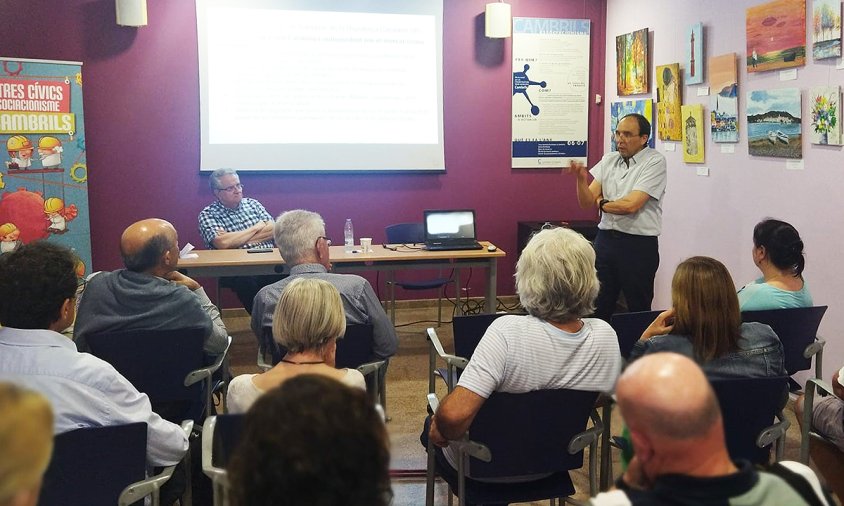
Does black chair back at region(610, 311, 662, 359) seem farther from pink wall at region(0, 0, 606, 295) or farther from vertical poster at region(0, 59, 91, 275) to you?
vertical poster at region(0, 59, 91, 275)

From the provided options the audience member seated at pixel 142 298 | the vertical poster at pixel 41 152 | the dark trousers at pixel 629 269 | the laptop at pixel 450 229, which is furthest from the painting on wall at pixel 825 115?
the vertical poster at pixel 41 152

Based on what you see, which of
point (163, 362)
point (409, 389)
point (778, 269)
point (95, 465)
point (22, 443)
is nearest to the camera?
point (22, 443)

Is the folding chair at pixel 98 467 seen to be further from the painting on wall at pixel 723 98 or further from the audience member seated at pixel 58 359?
the painting on wall at pixel 723 98

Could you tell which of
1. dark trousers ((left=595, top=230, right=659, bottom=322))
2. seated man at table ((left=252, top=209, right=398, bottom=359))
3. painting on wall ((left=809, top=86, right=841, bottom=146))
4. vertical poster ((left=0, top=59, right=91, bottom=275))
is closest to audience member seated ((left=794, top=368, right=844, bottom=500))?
seated man at table ((left=252, top=209, right=398, bottom=359))

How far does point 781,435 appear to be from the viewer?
2.31m

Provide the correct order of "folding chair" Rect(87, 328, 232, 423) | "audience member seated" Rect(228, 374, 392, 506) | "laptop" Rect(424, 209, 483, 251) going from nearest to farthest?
"audience member seated" Rect(228, 374, 392, 506), "folding chair" Rect(87, 328, 232, 423), "laptop" Rect(424, 209, 483, 251)

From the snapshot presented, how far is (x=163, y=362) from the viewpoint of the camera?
2674mm

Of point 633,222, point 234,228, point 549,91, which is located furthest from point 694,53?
point 234,228

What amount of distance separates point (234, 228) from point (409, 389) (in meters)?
1.72

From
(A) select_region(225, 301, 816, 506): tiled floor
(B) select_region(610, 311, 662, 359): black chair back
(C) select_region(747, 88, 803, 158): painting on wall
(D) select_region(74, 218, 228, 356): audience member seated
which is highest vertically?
(C) select_region(747, 88, 803, 158): painting on wall

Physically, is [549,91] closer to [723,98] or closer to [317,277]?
[723,98]

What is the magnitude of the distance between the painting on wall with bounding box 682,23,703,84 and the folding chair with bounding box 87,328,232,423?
3.75 m

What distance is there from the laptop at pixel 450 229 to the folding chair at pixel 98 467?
10.6 feet

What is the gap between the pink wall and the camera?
5.57 metres
